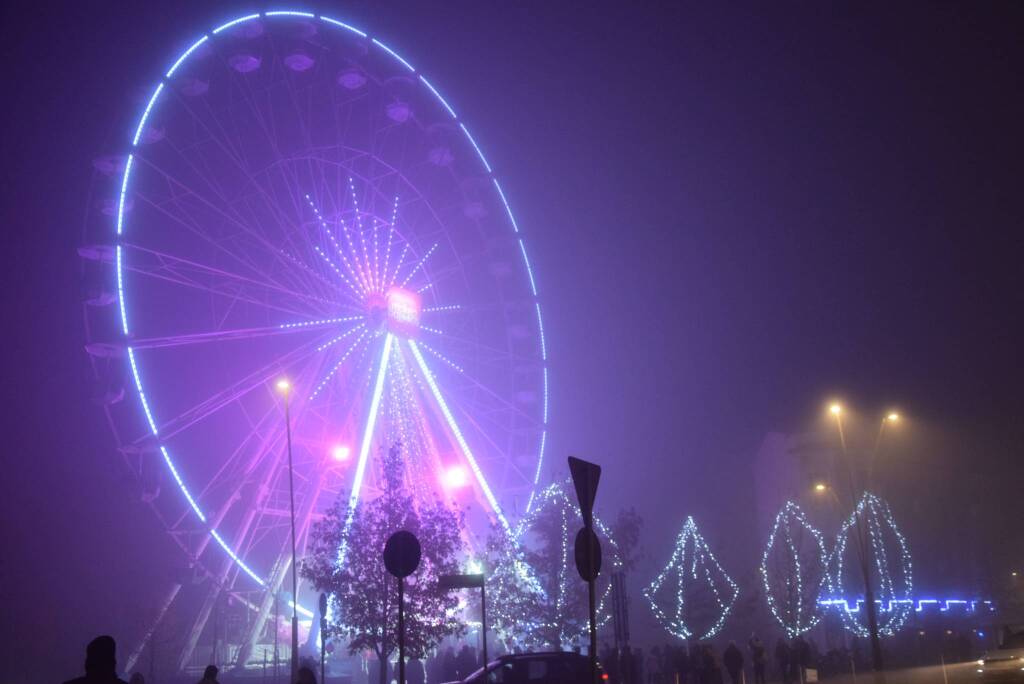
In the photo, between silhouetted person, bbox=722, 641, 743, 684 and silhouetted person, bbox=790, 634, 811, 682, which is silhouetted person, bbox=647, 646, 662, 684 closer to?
silhouetted person, bbox=790, 634, 811, 682

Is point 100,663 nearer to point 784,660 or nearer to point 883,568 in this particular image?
point 784,660

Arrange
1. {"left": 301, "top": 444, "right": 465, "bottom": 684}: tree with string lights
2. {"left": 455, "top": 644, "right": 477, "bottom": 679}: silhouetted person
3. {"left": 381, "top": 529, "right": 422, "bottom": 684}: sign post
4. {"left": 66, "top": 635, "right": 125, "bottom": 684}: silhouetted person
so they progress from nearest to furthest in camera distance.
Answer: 1. {"left": 66, "top": 635, "right": 125, "bottom": 684}: silhouetted person
2. {"left": 381, "top": 529, "right": 422, "bottom": 684}: sign post
3. {"left": 455, "top": 644, "right": 477, "bottom": 679}: silhouetted person
4. {"left": 301, "top": 444, "right": 465, "bottom": 684}: tree with string lights

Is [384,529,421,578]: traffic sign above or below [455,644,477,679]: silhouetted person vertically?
above

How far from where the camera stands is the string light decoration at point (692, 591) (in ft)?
156

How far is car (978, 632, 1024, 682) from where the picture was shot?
54.3 ft

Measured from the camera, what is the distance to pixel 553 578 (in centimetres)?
3903

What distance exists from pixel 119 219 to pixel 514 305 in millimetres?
15288

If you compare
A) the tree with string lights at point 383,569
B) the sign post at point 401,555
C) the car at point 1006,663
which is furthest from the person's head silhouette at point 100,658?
the tree with string lights at point 383,569

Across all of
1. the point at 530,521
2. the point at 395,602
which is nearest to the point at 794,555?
the point at 530,521

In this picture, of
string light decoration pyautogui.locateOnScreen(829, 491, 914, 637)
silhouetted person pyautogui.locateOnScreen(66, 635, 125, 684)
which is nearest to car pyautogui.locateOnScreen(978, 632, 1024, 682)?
silhouetted person pyautogui.locateOnScreen(66, 635, 125, 684)

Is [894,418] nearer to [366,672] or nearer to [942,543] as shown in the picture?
[366,672]

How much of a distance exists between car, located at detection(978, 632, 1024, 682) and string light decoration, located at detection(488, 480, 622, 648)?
16.9m

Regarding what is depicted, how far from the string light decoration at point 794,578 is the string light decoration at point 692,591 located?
2842 millimetres

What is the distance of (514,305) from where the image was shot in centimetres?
3366
